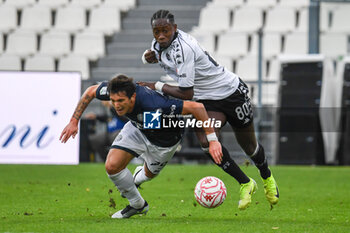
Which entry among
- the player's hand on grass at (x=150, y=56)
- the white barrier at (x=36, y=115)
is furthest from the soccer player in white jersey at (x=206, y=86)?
the white barrier at (x=36, y=115)

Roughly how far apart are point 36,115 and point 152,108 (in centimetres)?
756

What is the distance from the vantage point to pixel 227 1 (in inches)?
776

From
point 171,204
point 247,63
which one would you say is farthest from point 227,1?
point 171,204

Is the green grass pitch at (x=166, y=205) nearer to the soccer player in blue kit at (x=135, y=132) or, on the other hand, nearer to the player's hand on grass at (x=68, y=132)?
the soccer player in blue kit at (x=135, y=132)

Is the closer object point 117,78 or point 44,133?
point 117,78

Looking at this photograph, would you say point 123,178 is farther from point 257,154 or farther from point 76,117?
point 257,154

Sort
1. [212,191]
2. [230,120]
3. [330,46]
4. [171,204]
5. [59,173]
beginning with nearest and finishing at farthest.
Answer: [212,191]
[230,120]
[171,204]
[59,173]
[330,46]

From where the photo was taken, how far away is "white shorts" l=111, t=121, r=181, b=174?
6828mm

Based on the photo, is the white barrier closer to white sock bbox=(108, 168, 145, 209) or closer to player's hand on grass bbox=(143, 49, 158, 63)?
player's hand on grass bbox=(143, 49, 158, 63)

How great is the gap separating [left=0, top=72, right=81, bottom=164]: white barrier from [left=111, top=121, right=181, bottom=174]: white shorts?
6.76 meters

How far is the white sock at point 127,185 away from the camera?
21.9ft

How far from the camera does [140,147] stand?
22.6 feet

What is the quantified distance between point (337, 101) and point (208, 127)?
10.2 meters

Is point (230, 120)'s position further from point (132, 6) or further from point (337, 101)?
point (132, 6)
